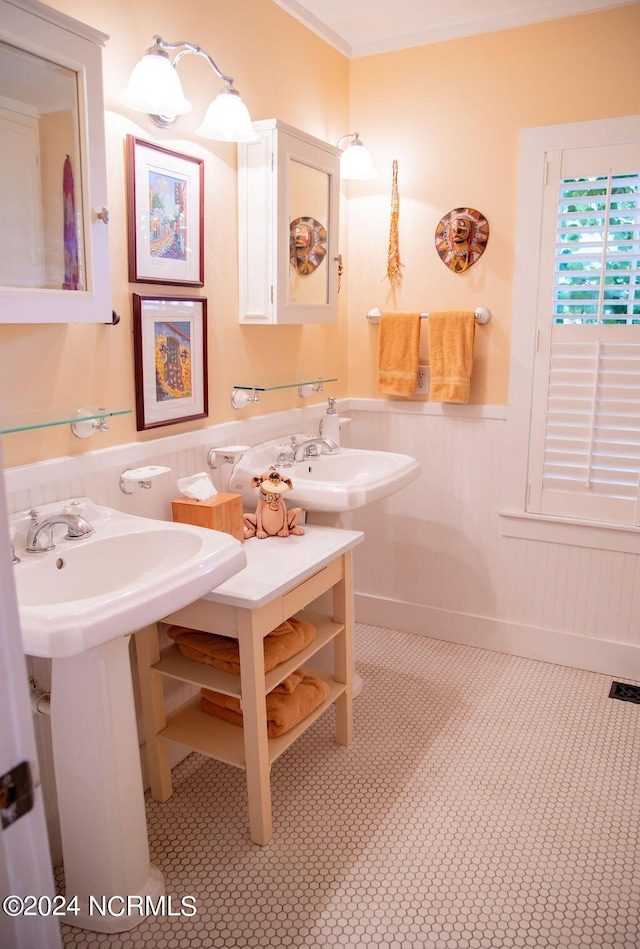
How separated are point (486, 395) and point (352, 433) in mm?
654

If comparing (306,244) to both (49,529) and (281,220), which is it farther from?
(49,529)

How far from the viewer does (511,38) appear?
8.61 feet

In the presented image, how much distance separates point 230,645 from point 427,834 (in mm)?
753

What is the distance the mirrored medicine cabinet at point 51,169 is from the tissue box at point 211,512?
1.87 feet

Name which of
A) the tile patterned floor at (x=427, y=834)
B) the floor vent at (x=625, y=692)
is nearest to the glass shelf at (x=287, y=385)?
the tile patterned floor at (x=427, y=834)

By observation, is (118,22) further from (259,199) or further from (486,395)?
(486,395)

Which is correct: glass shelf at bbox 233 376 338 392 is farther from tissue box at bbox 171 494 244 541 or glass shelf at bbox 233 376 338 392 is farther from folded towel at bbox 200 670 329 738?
folded towel at bbox 200 670 329 738

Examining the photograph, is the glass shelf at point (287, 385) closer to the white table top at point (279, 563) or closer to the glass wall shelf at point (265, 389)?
the glass wall shelf at point (265, 389)

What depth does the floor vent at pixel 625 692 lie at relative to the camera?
8.66 feet

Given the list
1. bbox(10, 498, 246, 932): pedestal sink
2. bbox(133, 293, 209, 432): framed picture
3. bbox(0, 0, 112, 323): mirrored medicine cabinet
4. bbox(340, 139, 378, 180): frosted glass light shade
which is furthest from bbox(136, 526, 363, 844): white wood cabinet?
bbox(340, 139, 378, 180): frosted glass light shade

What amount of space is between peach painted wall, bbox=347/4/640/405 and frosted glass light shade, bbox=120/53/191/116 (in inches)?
52.5

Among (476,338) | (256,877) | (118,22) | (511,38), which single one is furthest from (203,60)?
(256,877)

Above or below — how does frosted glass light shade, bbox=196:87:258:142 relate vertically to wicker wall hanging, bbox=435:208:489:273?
above

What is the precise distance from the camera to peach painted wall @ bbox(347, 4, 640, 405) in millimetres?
2508
